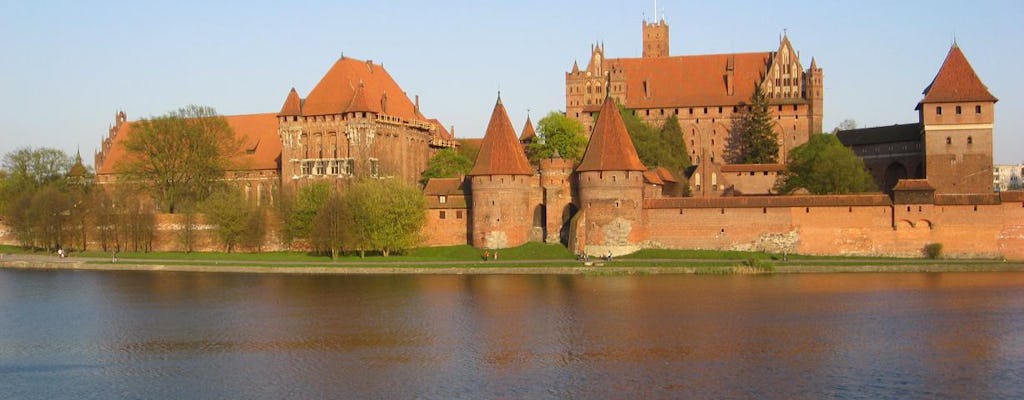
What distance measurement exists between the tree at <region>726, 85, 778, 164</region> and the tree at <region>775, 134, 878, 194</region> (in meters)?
8.38

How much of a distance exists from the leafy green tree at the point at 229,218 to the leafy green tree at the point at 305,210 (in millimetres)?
2510

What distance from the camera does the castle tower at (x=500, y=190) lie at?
43.6 meters

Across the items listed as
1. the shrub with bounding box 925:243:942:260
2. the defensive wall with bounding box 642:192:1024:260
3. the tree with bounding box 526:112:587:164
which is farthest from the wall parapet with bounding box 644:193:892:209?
the tree with bounding box 526:112:587:164

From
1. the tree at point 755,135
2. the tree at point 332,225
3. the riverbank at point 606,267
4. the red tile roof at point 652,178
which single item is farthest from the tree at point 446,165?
the tree at point 755,135

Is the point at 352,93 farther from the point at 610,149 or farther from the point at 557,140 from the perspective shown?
the point at 610,149

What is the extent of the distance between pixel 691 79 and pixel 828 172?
19.8m

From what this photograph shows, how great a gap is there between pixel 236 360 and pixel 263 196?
35660 millimetres

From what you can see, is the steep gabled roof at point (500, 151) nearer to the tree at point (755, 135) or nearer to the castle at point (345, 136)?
the castle at point (345, 136)

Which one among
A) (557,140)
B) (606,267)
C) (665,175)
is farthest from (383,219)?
(557,140)

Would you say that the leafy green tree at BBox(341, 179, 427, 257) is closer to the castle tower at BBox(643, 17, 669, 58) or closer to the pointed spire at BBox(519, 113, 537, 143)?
the pointed spire at BBox(519, 113, 537, 143)

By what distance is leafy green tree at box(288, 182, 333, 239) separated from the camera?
45.6 m

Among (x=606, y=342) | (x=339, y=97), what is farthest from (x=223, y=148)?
(x=606, y=342)

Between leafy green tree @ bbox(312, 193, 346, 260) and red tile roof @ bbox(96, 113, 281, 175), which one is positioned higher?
red tile roof @ bbox(96, 113, 281, 175)

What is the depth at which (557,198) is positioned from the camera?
4431 centimetres
